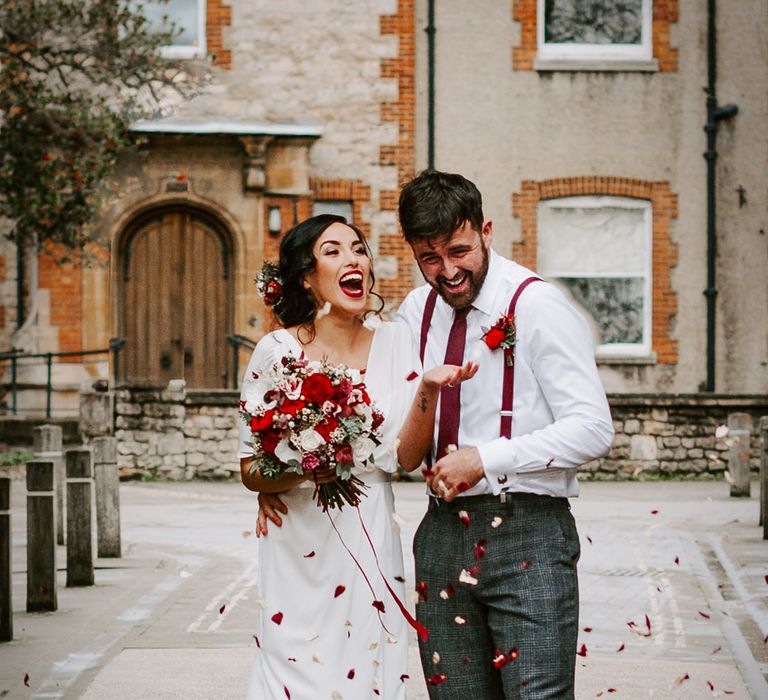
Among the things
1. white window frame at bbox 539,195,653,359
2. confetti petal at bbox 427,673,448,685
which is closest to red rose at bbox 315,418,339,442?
confetti petal at bbox 427,673,448,685

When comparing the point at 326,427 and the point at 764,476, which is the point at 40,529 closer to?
the point at 326,427

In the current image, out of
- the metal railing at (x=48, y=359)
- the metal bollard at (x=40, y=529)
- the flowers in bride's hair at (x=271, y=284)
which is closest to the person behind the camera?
the flowers in bride's hair at (x=271, y=284)

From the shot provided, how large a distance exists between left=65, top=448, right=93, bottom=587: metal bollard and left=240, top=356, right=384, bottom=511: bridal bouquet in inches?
222

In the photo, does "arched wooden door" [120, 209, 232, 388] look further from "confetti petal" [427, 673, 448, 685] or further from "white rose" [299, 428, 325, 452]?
"confetti petal" [427, 673, 448, 685]

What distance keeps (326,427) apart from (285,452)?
16 cm

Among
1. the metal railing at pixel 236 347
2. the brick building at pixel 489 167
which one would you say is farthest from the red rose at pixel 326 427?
the brick building at pixel 489 167

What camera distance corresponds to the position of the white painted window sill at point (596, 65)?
21.6 meters

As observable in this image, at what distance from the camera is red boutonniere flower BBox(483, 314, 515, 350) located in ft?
13.5

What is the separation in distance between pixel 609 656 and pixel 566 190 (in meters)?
14.5

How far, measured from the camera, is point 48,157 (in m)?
18.5

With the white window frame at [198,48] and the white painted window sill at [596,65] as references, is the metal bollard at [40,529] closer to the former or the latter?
the white window frame at [198,48]

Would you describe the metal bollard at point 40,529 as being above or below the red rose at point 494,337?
below

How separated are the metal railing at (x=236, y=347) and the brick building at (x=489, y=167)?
5.1 inches

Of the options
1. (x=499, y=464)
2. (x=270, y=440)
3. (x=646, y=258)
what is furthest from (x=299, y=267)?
(x=646, y=258)
